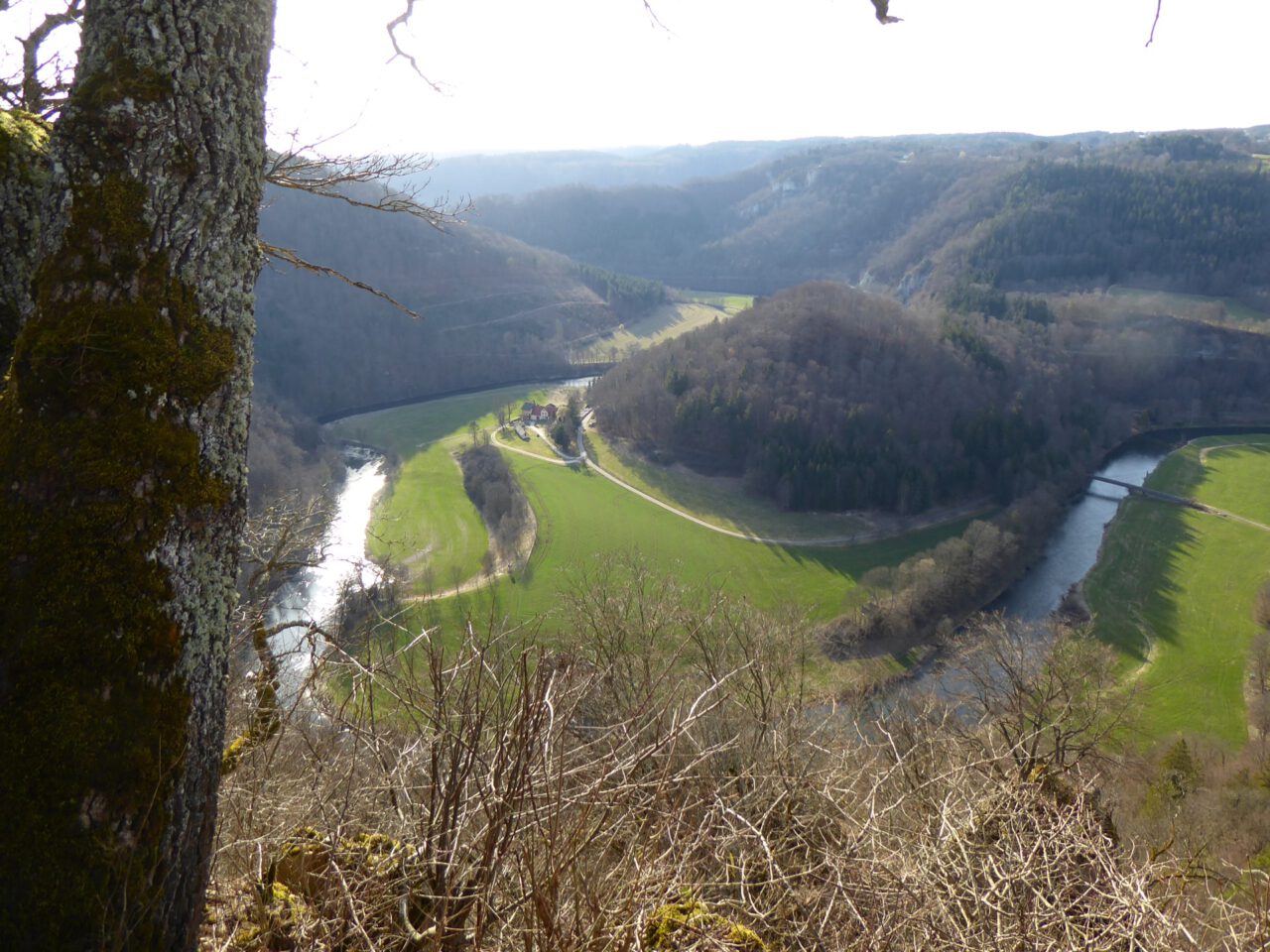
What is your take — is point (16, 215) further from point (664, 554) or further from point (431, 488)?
point (431, 488)

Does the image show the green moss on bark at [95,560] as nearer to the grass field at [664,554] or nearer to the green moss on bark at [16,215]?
the green moss on bark at [16,215]

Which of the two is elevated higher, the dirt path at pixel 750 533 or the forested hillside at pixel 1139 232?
the forested hillside at pixel 1139 232

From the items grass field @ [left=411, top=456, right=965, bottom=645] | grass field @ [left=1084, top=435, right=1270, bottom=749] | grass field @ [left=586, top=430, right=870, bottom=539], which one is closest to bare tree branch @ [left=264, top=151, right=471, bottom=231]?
grass field @ [left=411, top=456, right=965, bottom=645]

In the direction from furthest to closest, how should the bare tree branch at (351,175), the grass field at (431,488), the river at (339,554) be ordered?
the grass field at (431,488), the river at (339,554), the bare tree branch at (351,175)

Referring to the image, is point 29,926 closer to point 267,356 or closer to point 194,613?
point 194,613

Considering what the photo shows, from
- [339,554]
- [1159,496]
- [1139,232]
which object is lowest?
[1159,496]

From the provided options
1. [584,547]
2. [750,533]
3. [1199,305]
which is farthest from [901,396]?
[1199,305]

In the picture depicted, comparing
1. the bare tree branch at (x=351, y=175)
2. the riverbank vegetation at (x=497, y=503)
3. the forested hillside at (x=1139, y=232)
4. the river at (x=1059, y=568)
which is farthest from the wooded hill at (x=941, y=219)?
the bare tree branch at (x=351, y=175)
